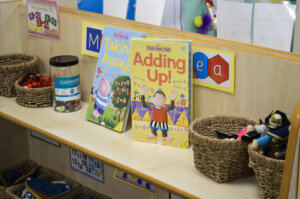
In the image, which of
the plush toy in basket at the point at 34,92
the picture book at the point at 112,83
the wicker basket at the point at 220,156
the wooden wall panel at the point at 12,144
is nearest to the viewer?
the wicker basket at the point at 220,156

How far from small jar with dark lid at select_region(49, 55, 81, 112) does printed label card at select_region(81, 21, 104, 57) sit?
0.07 meters

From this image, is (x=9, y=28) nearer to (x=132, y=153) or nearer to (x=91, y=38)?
(x=91, y=38)

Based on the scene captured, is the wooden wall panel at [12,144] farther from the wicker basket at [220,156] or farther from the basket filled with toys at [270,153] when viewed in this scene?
the basket filled with toys at [270,153]

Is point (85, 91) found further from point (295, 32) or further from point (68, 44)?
point (295, 32)

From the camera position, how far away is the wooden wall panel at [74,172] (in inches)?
83.4

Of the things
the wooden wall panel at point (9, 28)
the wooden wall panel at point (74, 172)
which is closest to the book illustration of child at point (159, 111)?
the wooden wall panel at point (74, 172)

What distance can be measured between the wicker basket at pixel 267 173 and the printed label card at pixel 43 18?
3.89 ft

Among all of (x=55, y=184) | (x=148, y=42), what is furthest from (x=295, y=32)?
(x=55, y=184)

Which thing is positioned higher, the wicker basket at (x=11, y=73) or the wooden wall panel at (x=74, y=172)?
the wicker basket at (x=11, y=73)

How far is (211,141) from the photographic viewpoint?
1214mm

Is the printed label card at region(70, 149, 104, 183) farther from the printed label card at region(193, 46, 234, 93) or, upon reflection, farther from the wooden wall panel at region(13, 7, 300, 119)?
the printed label card at region(193, 46, 234, 93)

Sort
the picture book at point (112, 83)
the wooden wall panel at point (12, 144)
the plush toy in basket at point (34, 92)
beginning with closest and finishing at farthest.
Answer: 1. the picture book at point (112, 83)
2. the plush toy in basket at point (34, 92)
3. the wooden wall panel at point (12, 144)

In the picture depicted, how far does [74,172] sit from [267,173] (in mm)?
1525

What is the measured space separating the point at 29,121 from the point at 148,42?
628mm
